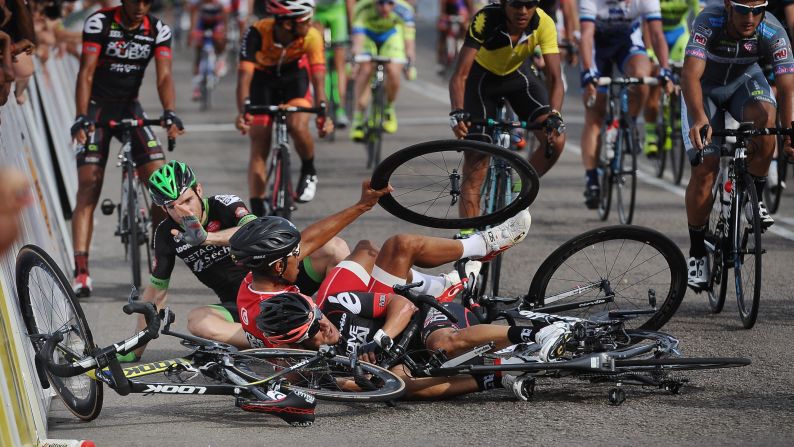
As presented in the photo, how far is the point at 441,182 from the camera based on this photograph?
7.82m

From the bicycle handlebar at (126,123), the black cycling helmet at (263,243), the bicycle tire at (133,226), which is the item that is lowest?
the bicycle tire at (133,226)

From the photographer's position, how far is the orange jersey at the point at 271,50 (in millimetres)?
11430

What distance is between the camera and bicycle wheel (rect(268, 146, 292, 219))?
11.1 m

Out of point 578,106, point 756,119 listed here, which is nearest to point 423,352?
point 756,119

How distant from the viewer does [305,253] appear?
7195 millimetres

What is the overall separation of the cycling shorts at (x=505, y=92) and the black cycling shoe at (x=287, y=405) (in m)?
3.99

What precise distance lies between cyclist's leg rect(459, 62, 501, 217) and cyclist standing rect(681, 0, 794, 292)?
1347mm

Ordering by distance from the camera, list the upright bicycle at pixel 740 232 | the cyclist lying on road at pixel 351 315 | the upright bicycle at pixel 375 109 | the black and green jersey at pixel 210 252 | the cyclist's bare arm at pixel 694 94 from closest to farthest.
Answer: the cyclist lying on road at pixel 351 315 → the black and green jersey at pixel 210 252 → the upright bicycle at pixel 740 232 → the cyclist's bare arm at pixel 694 94 → the upright bicycle at pixel 375 109

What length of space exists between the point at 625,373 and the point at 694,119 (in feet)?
7.22

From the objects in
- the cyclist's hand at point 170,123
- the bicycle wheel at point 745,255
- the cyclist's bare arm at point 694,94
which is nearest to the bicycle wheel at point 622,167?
the cyclist's bare arm at point 694,94

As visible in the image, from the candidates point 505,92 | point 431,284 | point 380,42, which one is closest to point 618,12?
point 505,92

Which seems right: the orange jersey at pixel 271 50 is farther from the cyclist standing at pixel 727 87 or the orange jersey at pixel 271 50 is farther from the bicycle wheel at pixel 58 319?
the bicycle wheel at pixel 58 319

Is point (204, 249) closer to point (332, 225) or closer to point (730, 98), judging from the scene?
point (332, 225)

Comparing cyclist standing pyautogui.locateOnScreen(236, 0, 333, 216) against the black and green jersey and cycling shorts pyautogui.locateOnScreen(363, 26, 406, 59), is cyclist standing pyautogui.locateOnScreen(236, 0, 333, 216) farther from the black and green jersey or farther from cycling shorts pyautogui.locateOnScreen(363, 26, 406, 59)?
cycling shorts pyautogui.locateOnScreen(363, 26, 406, 59)
